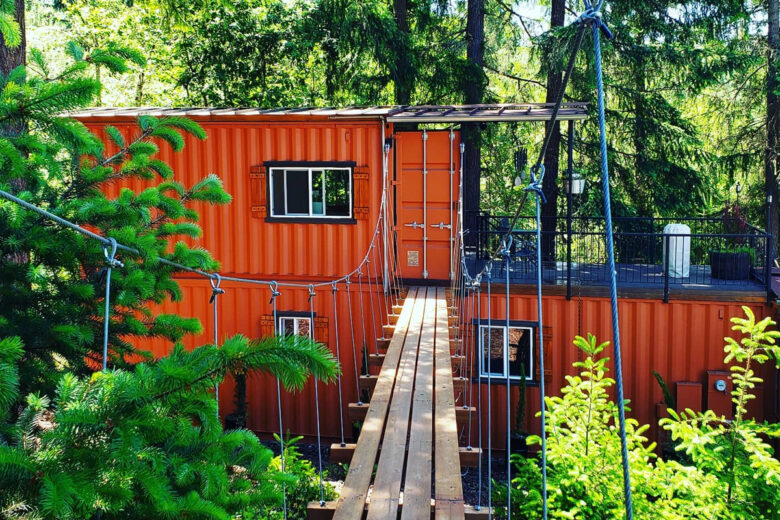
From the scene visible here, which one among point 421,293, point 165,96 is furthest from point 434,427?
point 165,96

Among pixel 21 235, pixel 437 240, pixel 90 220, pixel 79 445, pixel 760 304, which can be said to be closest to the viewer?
pixel 79 445

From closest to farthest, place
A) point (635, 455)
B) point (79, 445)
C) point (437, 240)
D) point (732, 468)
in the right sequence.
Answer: point (79, 445) < point (635, 455) < point (732, 468) < point (437, 240)

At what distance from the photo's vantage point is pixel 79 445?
1919 millimetres

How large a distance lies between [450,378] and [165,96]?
17.1 meters

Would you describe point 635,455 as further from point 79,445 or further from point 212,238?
point 212,238

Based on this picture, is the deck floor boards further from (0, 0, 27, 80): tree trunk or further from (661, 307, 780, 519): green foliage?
(0, 0, 27, 80): tree trunk

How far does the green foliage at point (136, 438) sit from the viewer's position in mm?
1854

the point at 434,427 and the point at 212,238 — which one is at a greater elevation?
the point at 212,238

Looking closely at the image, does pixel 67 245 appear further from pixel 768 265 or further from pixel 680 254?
pixel 680 254

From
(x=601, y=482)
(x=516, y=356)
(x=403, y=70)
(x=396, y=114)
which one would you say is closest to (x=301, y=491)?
(x=601, y=482)

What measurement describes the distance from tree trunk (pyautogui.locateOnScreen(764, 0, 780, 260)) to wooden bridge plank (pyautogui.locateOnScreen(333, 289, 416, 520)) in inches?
444

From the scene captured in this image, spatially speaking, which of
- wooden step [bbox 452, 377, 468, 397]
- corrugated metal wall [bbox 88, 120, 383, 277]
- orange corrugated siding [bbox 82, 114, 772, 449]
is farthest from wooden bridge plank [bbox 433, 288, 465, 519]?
corrugated metal wall [bbox 88, 120, 383, 277]

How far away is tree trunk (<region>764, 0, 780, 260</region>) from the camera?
47.4 feet

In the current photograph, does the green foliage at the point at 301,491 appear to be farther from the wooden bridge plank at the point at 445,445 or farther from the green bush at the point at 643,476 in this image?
the green bush at the point at 643,476
